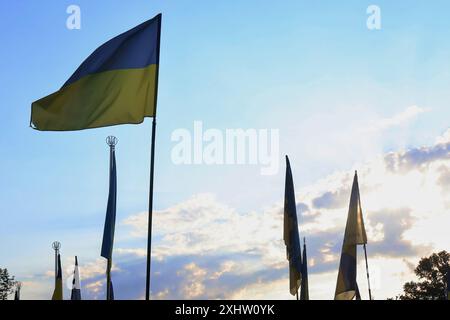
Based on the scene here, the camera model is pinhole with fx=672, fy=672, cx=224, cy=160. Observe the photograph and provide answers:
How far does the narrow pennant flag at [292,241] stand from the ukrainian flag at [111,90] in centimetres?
932

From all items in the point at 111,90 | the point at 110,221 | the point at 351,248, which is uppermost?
the point at 110,221

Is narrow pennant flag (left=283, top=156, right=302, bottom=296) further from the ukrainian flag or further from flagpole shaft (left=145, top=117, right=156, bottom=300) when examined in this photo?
flagpole shaft (left=145, top=117, right=156, bottom=300)

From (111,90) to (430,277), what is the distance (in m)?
66.7

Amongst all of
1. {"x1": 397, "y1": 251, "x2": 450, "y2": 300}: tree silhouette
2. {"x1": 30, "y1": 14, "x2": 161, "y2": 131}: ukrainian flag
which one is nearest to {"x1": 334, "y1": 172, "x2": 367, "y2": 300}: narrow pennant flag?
{"x1": 30, "y1": 14, "x2": 161, "y2": 131}: ukrainian flag

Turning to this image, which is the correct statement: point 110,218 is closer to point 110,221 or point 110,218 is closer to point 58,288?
point 110,221

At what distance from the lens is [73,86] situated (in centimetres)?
1460

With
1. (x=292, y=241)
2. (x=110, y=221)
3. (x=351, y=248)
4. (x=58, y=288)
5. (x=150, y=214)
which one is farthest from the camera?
(x=58, y=288)

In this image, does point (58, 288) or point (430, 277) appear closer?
point (58, 288)

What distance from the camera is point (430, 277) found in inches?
2933

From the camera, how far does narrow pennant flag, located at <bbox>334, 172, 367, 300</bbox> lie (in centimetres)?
2317

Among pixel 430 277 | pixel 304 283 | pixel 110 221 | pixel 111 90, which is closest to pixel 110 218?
pixel 110 221
